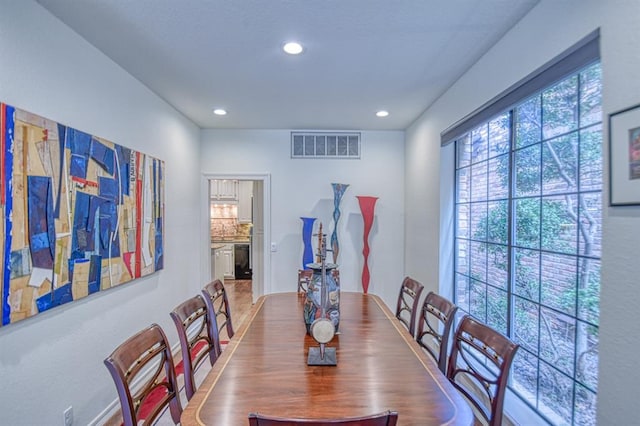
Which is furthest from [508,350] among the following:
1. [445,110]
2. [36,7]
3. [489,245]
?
[36,7]

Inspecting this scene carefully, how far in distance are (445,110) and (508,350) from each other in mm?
2303

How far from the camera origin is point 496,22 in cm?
188

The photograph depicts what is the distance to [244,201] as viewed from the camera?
7352 mm

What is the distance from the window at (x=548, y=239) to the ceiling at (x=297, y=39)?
0.55m

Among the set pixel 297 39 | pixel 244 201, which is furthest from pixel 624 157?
pixel 244 201

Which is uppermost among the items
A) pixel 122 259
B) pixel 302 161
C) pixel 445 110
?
pixel 445 110

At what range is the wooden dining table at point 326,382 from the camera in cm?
107

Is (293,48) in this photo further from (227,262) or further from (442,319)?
(227,262)

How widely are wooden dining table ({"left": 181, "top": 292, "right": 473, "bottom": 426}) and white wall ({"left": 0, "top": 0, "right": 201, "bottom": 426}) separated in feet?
3.45

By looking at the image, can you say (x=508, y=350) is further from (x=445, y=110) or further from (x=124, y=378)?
(x=445, y=110)

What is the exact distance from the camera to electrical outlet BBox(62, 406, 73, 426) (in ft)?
6.22

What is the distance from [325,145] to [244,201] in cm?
361

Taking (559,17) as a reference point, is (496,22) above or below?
above

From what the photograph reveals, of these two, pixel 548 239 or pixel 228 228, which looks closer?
pixel 548 239
